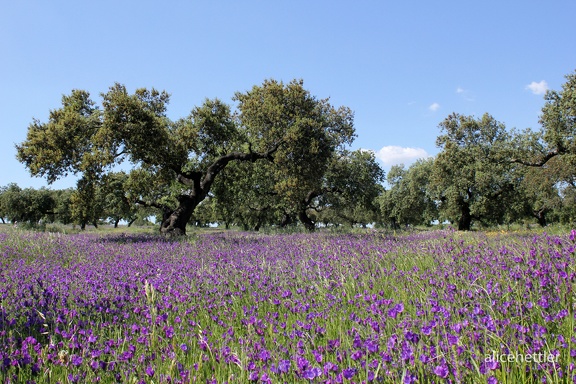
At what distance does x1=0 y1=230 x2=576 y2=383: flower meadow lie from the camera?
245 cm

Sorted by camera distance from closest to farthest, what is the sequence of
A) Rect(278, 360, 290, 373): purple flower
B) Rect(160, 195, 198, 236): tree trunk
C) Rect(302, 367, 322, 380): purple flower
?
Rect(302, 367, 322, 380): purple flower
Rect(278, 360, 290, 373): purple flower
Rect(160, 195, 198, 236): tree trunk

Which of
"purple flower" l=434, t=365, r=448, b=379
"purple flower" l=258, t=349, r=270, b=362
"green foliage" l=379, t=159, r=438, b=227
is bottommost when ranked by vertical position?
"purple flower" l=258, t=349, r=270, b=362

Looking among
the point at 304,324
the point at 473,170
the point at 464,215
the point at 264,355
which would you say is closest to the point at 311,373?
the point at 264,355

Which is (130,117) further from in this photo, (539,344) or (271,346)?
(539,344)

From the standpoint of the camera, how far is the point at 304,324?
3.31m

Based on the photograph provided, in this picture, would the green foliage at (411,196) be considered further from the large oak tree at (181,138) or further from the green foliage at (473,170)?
the large oak tree at (181,138)

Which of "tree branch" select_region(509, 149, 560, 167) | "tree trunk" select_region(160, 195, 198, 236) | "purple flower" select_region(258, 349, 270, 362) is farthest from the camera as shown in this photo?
"tree branch" select_region(509, 149, 560, 167)

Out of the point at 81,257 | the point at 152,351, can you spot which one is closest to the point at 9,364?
the point at 152,351

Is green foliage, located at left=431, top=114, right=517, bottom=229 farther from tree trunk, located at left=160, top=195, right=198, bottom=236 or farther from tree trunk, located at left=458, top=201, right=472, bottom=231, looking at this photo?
tree trunk, located at left=160, top=195, right=198, bottom=236

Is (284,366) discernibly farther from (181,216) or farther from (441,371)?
(181,216)

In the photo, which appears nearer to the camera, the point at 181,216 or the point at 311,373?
the point at 311,373

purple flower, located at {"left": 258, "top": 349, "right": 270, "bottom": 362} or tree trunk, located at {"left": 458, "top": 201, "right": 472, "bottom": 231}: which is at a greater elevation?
tree trunk, located at {"left": 458, "top": 201, "right": 472, "bottom": 231}

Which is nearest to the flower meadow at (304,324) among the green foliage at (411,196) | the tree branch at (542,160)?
the tree branch at (542,160)

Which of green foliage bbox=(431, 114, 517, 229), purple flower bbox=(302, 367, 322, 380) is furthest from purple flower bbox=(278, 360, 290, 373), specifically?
green foliage bbox=(431, 114, 517, 229)
